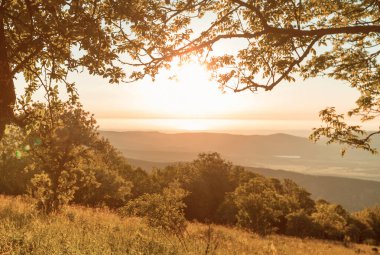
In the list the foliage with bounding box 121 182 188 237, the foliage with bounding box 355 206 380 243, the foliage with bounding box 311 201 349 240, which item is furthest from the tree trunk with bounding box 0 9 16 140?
the foliage with bounding box 355 206 380 243

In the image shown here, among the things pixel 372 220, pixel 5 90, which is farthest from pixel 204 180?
pixel 5 90

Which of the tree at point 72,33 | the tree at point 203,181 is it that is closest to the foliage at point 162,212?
the tree at point 72,33

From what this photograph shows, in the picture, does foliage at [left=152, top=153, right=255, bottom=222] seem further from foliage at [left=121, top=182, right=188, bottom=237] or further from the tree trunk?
the tree trunk

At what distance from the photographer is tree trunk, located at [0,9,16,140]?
8.09 meters

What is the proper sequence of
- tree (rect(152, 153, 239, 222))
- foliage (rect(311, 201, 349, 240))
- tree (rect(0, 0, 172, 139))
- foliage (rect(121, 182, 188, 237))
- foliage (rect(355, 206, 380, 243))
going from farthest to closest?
foliage (rect(355, 206, 380, 243)) < tree (rect(152, 153, 239, 222)) < foliage (rect(311, 201, 349, 240)) < foliage (rect(121, 182, 188, 237)) < tree (rect(0, 0, 172, 139))

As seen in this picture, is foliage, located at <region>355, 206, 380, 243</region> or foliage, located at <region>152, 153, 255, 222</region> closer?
foliage, located at <region>152, 153, 255, 222</region>

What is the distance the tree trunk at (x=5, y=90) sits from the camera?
809 cm

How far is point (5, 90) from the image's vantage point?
8.28m

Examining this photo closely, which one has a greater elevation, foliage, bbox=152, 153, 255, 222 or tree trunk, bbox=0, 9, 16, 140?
tree trunk, bbox=0, 9, 16, 140

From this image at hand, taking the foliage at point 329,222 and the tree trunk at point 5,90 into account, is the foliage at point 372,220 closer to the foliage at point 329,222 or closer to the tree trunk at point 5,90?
the foliage at point 329,222

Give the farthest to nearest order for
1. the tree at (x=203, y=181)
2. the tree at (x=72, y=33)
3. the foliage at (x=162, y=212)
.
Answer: the tree at (x=203, y=181) → the foliage at (x=162, y=212) → the tree at (x=72, y=33)

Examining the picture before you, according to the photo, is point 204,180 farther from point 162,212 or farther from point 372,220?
point 162,212

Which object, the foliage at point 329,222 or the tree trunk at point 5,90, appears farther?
the foliage at point 329,222

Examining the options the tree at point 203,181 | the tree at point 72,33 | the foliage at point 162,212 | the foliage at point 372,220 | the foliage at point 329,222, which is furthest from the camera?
the foliage at point 372,220
